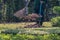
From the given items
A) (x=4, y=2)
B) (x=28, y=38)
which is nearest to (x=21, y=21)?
(x=4, y=2)

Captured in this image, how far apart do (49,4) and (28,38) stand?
38.9 feet

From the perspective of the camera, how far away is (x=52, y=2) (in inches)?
787

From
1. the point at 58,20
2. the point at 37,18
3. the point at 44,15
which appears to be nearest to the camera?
the point at 58,20

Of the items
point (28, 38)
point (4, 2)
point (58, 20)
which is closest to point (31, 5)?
point (4, 2)

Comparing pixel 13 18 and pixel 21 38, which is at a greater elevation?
pixel 21 38

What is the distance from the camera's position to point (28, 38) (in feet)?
28.1

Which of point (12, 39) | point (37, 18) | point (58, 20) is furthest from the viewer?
point (37, 18)

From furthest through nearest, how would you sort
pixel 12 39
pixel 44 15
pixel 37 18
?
1. pixel 44 15
2. pixel 37 18
3. pixel 12 39

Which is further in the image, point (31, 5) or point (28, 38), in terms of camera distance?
point (31, 5)

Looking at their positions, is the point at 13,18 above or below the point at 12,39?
below

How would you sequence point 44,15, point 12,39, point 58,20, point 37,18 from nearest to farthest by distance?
point 12,39 < point 58,20 < point 37,18 < point 44,15

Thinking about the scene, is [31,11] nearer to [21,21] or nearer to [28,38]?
[21,21]

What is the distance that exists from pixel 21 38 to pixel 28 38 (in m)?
0.33

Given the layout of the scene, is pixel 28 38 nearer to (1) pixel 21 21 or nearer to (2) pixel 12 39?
(2) pixel 12 39
